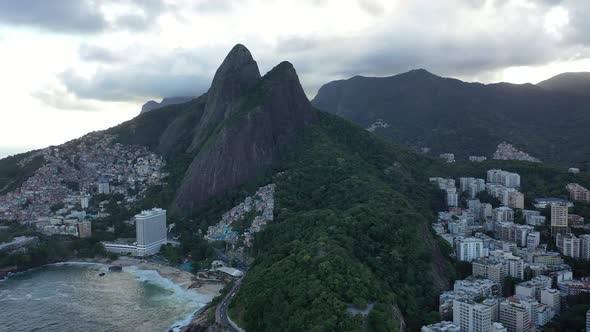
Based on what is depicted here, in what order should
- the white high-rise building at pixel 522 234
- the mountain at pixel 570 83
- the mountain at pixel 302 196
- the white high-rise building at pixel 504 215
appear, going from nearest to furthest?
the mountain at pixel 302 196 → the white high-rise building at pixel 522 234 → the white high-rise building at pixel 504 215 → the mountain at pixel 570 83

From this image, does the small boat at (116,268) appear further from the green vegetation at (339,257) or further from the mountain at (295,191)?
the green vegetation at (339,257)

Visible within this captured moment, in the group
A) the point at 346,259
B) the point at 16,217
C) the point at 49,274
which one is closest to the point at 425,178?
the point at 346,259

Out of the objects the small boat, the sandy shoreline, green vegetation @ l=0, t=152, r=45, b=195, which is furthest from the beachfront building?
green vegetation @ l=0, t=152, r=45, b=195

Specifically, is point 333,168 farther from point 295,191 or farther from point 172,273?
point 172,273

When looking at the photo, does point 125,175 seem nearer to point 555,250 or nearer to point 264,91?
point 264,91

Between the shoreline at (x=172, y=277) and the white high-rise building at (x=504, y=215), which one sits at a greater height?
the white high-rise building at (x=504, y=215)

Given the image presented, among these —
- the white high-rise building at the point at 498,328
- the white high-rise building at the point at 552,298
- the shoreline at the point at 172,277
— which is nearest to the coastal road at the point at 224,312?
the shoreline at the point at 172,277

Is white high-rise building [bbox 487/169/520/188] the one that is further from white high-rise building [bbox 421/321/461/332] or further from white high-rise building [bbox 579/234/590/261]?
white high-rise building [bbox 421/321/461/332]
